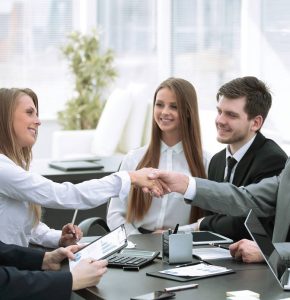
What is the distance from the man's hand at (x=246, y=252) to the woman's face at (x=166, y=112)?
3.77 feet

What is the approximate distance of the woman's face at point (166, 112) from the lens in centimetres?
420

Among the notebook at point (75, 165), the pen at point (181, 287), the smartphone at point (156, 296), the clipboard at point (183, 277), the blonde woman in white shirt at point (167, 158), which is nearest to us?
the smartphone at point (156, 296)

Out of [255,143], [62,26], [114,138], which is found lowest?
[114,138]

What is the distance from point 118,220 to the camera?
4.21 metres

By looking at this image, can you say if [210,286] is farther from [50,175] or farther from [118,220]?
[50,175]

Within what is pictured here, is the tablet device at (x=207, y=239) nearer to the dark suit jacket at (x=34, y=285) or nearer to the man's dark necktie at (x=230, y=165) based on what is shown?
the man's dark necktie at (x=230, y=165)

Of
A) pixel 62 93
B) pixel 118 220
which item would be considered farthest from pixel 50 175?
pixel 62 93

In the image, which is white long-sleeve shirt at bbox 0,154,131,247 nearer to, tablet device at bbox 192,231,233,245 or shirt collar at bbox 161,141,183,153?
tablet device at bbox 192,231,233,245

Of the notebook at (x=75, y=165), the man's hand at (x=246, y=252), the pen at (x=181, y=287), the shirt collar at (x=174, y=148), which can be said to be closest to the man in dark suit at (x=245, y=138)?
the shirt collar at (x=174, y=148)

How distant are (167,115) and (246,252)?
4.04ft

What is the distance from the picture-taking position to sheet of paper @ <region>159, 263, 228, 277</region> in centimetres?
293

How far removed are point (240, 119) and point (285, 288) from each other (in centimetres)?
134

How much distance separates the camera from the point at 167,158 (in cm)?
427

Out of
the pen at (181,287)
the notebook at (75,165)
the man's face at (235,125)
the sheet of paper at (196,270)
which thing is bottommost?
the notebook at (75,165)
